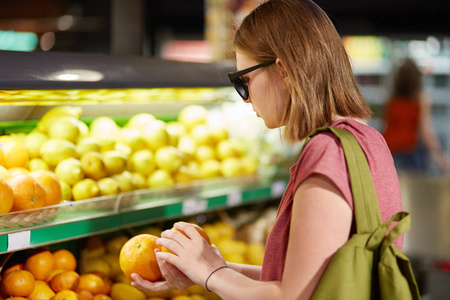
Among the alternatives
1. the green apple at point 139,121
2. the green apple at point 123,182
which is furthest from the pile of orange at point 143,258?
the green apple at point 139,121

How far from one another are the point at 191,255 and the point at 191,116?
1651mm

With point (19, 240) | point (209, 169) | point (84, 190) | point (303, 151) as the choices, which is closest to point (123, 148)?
point (84, 190)

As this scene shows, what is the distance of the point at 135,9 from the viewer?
2.97 m

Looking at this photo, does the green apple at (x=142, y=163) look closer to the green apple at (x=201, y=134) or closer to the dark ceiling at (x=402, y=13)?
the green apple at (x=201, y=134)

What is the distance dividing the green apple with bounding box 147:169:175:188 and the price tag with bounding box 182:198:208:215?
0.17 meters

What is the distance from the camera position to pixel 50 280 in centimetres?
194

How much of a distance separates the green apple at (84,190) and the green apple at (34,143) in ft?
0.66

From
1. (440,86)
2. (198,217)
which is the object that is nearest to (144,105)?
(198,217)

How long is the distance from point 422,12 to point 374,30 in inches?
27.7

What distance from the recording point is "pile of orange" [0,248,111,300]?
1.82m

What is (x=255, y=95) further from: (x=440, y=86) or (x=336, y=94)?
(x=440, y=86)

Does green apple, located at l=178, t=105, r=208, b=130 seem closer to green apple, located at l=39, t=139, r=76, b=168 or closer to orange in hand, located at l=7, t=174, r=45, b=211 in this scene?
green apple, located at l=39, t=139, r=76, b=168

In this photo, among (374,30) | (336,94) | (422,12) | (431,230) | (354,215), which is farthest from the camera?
(374,30)

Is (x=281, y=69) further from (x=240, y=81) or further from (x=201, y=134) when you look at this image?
(x=201, y=134)
